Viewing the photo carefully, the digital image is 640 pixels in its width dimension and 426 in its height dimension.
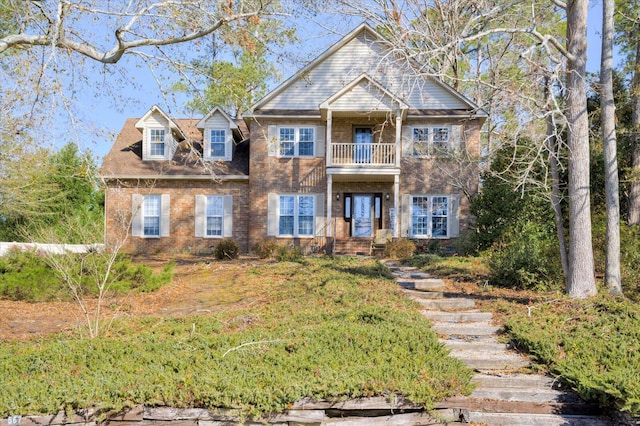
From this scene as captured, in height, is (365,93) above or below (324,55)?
below

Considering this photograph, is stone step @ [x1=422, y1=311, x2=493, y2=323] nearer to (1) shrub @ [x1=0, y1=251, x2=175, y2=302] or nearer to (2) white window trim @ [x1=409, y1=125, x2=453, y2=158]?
(1) shrub @ [x1=0, y1=251, x2=175, y2=302]

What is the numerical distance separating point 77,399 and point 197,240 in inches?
552

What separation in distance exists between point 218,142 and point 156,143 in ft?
8.72

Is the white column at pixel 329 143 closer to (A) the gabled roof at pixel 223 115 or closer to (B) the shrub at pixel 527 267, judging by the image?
(A) the gabled roof at pixel 223 115

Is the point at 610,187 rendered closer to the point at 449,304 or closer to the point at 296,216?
the point at 449,304

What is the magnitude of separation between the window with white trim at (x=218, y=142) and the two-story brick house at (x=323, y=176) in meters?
0.26

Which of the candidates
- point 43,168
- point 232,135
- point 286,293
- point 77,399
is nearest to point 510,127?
point 286,293

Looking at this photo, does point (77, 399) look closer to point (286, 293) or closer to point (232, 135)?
point (286, 293)

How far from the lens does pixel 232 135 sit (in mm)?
19438

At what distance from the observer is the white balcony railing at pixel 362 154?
57.8 ft

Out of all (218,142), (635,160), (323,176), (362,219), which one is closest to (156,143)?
(218,142)

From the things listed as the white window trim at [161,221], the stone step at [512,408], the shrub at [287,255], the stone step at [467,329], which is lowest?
the stone step at [512,408]

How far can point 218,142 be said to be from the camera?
19.3 meters

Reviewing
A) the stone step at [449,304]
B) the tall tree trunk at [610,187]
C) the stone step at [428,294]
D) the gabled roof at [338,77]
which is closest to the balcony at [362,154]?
the gabled roof at [338,77]
